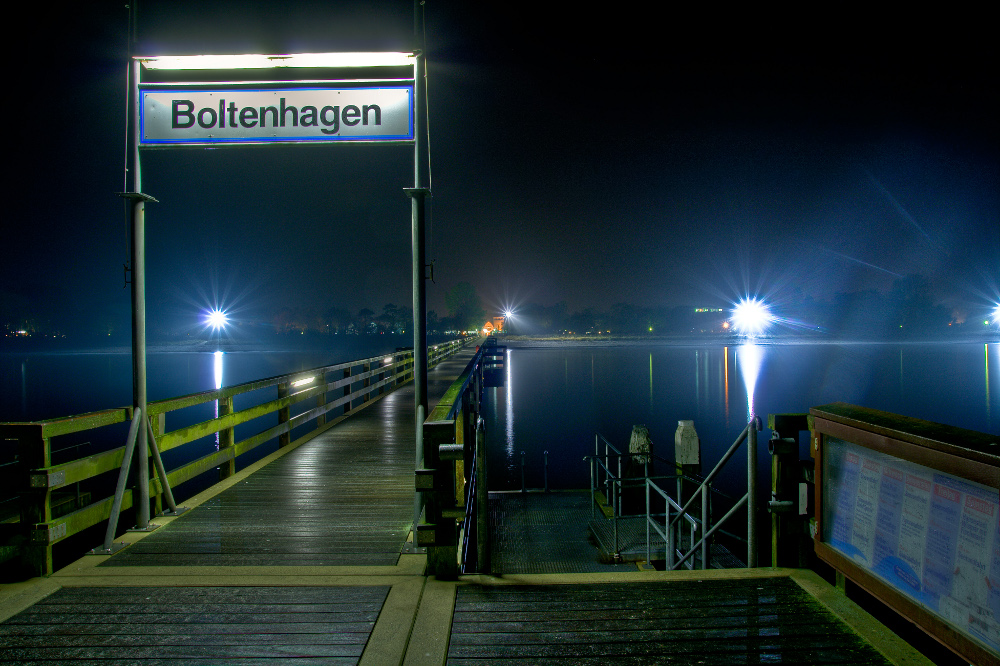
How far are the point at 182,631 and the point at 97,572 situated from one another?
1208 millimetres

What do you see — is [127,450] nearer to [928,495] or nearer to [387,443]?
[387,443]

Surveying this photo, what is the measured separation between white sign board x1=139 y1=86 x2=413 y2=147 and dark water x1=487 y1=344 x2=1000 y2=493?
1504cm

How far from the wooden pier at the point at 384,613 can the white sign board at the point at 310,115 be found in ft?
10.2

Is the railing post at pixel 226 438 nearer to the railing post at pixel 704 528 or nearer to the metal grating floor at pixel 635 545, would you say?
the railing post at pixel 704 528

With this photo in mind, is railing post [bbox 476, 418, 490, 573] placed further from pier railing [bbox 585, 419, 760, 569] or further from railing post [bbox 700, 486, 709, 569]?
railing post [bbox 700, 486, 709, 569]

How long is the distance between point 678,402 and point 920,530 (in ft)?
122

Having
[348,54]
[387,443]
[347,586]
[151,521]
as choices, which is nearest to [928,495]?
[347,586]

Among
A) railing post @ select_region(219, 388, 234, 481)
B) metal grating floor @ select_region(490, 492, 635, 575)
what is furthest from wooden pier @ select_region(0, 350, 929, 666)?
metal grating floor @ select_region(490, 492, 635, 575)

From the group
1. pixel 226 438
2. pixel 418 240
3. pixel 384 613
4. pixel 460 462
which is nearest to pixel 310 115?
pixel 418 240

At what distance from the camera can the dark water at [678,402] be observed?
2355 centimetres

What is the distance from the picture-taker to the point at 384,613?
122 inches

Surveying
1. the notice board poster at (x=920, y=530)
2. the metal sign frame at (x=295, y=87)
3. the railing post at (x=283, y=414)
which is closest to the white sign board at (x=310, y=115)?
the metal sign frame at (x=295, y=87)

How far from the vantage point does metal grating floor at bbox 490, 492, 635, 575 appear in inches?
334

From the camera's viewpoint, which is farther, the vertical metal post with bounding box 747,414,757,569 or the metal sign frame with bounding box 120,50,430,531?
the metal sign frame with bounding box 120,50,430,531
